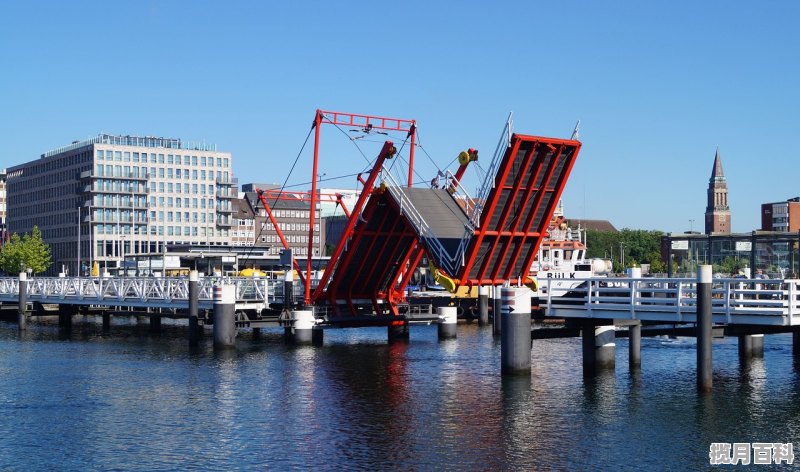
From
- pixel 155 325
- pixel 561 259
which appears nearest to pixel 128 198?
pixel 561 259

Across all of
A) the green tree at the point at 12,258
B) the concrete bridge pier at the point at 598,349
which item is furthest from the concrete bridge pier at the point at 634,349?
the green tree at the point at 12,258

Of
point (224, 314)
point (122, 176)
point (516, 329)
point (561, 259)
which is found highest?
point (122, 176)

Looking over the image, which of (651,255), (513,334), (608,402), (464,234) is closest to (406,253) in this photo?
(464,234)

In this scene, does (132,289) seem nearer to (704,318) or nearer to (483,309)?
(483,309)

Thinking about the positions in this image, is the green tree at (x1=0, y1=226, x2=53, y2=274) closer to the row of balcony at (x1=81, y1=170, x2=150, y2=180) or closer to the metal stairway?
the row of balcony at (x1=81, y1=170, x2=150, y2=180)

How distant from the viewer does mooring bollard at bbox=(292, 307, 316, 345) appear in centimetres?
4934

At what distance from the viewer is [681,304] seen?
1309 inches

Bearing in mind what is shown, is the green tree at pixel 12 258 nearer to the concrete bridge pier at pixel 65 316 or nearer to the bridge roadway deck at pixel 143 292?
the bridge roadway deck at pixel 143 292

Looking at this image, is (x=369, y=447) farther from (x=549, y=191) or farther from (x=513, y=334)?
(x=549, y=191)

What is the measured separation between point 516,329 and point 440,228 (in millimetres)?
11210

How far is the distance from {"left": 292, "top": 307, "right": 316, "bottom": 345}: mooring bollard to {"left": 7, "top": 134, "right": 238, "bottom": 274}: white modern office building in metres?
110

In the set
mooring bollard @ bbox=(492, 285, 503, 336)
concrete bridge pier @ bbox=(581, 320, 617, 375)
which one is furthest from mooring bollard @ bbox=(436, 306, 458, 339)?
concrete bridge pier @ bbox=(581, 320, 617, 375)

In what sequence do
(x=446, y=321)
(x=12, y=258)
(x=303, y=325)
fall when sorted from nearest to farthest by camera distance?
(x=303, y=325) < (x=446, y=321) < (x=12, y=258)

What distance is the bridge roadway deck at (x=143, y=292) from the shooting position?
5269 centimetres
